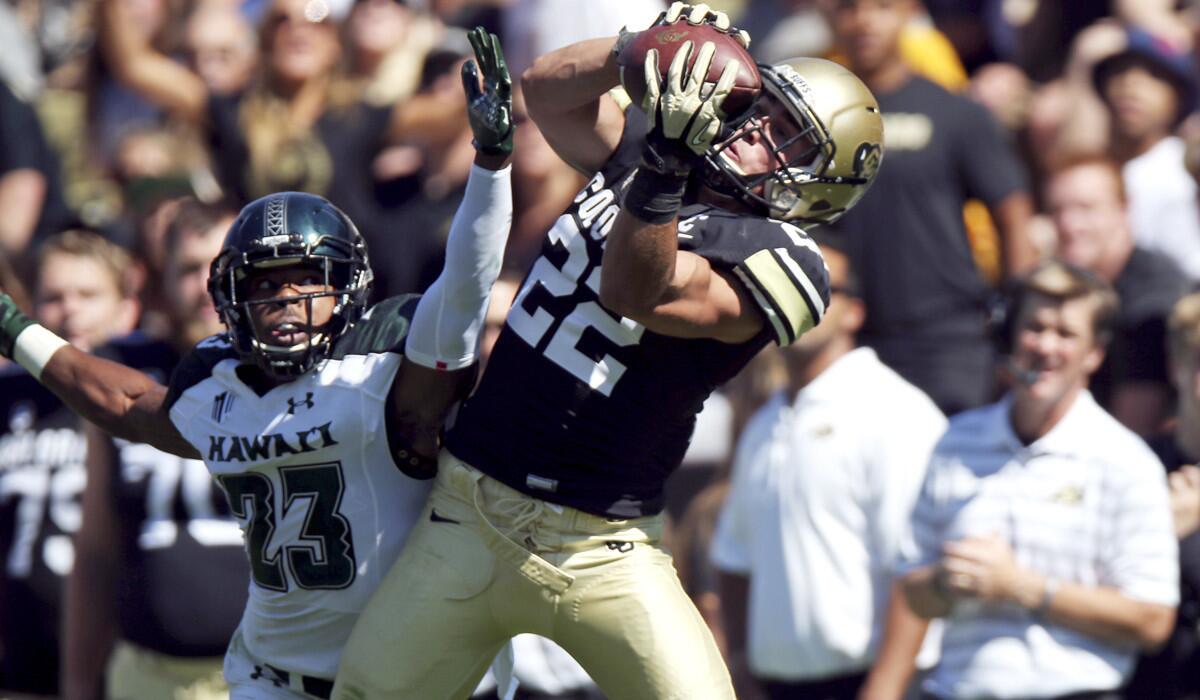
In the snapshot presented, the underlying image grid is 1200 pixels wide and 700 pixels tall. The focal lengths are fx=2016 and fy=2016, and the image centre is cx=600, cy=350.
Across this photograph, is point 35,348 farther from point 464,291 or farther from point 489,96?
point 489,96

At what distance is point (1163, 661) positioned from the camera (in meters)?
5.55

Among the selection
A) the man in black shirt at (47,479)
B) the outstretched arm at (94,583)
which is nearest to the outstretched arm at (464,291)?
the outstretched arm at (94,583)

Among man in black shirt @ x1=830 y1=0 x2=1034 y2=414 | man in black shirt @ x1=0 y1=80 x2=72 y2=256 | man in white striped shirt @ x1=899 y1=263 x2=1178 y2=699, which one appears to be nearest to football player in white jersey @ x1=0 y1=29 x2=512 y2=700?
man in white striped shirt @ x1=899 y1=263 x2=1178 y2=699

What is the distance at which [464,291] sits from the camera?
3.89m

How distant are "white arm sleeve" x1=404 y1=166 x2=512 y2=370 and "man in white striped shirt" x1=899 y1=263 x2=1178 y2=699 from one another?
209 centimetres

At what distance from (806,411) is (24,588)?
2.64 meters

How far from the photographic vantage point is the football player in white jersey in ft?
13.4

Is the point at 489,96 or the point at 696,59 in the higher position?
the point at 696,59

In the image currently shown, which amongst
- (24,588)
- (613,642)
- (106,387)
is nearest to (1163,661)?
(613,642)

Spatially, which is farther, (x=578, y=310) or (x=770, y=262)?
(x=578, y=310)

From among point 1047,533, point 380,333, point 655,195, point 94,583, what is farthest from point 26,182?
point 655,195

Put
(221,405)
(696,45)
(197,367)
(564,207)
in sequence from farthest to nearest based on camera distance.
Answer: (564,207) < (197,367) < (221,405) < (696,45)

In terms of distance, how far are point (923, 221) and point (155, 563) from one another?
278 cm

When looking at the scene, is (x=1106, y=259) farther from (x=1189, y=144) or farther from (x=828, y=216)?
(x=828, y=216)
